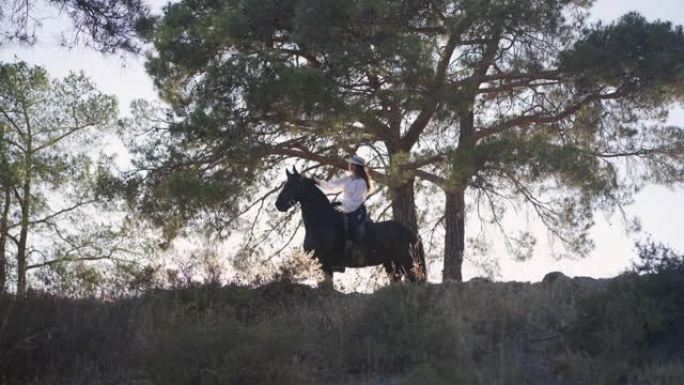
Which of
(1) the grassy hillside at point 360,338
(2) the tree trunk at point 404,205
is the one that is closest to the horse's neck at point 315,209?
(1) the grassy hillside at point 360,338

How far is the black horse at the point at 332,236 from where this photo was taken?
15.6m

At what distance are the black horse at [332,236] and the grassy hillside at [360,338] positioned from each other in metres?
4.31

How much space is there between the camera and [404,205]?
22.1 metres

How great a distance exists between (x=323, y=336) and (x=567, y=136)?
12559mm

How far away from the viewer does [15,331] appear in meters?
9.97

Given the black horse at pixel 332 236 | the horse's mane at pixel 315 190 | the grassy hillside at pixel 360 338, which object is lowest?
the grassy hillside at pixel 360 338

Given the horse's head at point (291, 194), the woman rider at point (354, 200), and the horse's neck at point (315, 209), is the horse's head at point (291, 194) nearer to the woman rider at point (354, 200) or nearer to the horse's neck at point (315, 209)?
the horse's neck at point (315, 209)

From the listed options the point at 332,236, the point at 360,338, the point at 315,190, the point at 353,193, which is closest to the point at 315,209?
the point at 315,190

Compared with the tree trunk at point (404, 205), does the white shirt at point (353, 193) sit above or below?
below

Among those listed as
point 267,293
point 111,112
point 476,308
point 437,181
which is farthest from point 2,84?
point 476,308

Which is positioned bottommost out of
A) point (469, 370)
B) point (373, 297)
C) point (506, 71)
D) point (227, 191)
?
point (469, 370)

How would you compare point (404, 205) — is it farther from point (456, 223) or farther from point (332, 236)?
point (332, 236)

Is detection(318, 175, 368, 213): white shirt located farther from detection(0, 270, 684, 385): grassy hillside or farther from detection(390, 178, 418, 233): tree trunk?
detection(390, 178, 418, 233): tree trunk

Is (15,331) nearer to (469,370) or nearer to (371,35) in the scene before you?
(469,370)
